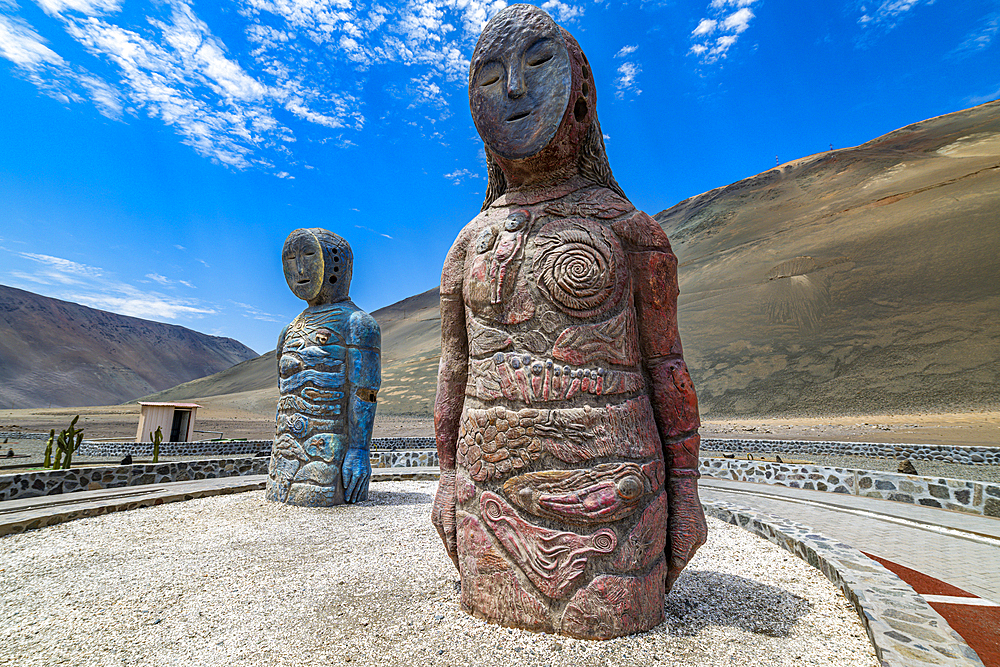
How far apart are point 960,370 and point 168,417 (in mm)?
35979

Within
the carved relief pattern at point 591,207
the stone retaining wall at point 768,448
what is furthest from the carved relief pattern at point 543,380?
the stone retaining wall at point 768,448

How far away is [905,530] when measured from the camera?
17.7ft

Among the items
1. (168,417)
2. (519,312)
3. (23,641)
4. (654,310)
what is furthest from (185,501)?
(168,417)

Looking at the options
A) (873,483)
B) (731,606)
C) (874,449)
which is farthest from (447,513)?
(874,449)

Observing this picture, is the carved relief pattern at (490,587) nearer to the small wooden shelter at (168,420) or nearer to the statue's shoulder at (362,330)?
the statue's shoulder at (362,330)

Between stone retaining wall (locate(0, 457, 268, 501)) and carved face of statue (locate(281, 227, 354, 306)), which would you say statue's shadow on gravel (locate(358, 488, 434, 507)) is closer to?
carved face of statue (locate(281, 227, 354, 306))

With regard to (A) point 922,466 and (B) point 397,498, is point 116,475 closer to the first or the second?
(B) point 397,498

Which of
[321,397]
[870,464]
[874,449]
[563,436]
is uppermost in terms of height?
[321,397]

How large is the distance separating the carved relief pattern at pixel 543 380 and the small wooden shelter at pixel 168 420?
15.5 m

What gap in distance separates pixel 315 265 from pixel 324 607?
4499 millimetres

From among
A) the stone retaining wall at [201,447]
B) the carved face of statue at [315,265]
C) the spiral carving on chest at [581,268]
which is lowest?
the stone retaining wall at [201,447]

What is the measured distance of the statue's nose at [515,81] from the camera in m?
2.61

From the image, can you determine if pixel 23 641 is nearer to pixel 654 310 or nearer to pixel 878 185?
pixel 654 310

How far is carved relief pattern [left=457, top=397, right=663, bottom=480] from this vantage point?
2.33m
